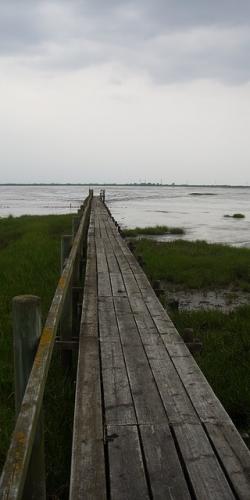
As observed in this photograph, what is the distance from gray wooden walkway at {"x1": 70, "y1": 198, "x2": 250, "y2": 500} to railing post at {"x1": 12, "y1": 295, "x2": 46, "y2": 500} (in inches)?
8.1

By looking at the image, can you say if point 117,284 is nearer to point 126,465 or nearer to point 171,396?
point 171,396

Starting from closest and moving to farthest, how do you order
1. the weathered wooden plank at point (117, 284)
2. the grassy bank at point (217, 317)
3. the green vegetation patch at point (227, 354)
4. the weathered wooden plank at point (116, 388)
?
the weathered wooden plank at point (116, 388)
the green vegetation patch at point (227, 354)
the grassy bank at point (217, 317)
the weathered wooden plank at point (117, 284)

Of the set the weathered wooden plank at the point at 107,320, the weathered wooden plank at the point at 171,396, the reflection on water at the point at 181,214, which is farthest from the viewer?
the reflection on water at the point at 181,214

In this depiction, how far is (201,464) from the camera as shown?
258 centimetres

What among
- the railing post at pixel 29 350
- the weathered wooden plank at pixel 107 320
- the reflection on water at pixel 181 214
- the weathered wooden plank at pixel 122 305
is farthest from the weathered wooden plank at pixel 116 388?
the reflection on water at pixel 181 214

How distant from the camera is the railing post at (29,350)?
2361mm

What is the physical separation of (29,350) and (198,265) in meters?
12.4

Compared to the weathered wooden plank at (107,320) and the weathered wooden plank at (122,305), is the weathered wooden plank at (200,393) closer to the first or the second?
the weathered wooden plank at (107,320)

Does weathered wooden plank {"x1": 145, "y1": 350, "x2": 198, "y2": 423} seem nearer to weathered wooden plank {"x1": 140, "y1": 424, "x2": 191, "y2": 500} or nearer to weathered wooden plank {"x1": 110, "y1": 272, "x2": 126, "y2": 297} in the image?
weathered wooden plank {"x1": 140, "y1": 424, "x2": 191, "y2": 500}

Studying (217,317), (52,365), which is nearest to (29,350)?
(52,365)

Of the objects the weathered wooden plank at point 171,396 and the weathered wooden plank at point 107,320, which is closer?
the weathered wooden plank at point 171,396

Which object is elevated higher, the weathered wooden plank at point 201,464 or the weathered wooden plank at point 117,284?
the weathered wooden plank at point 201,464

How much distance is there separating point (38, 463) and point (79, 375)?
1.29 metres

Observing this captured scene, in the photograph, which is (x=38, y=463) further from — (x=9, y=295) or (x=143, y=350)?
(x=9, y=295)
